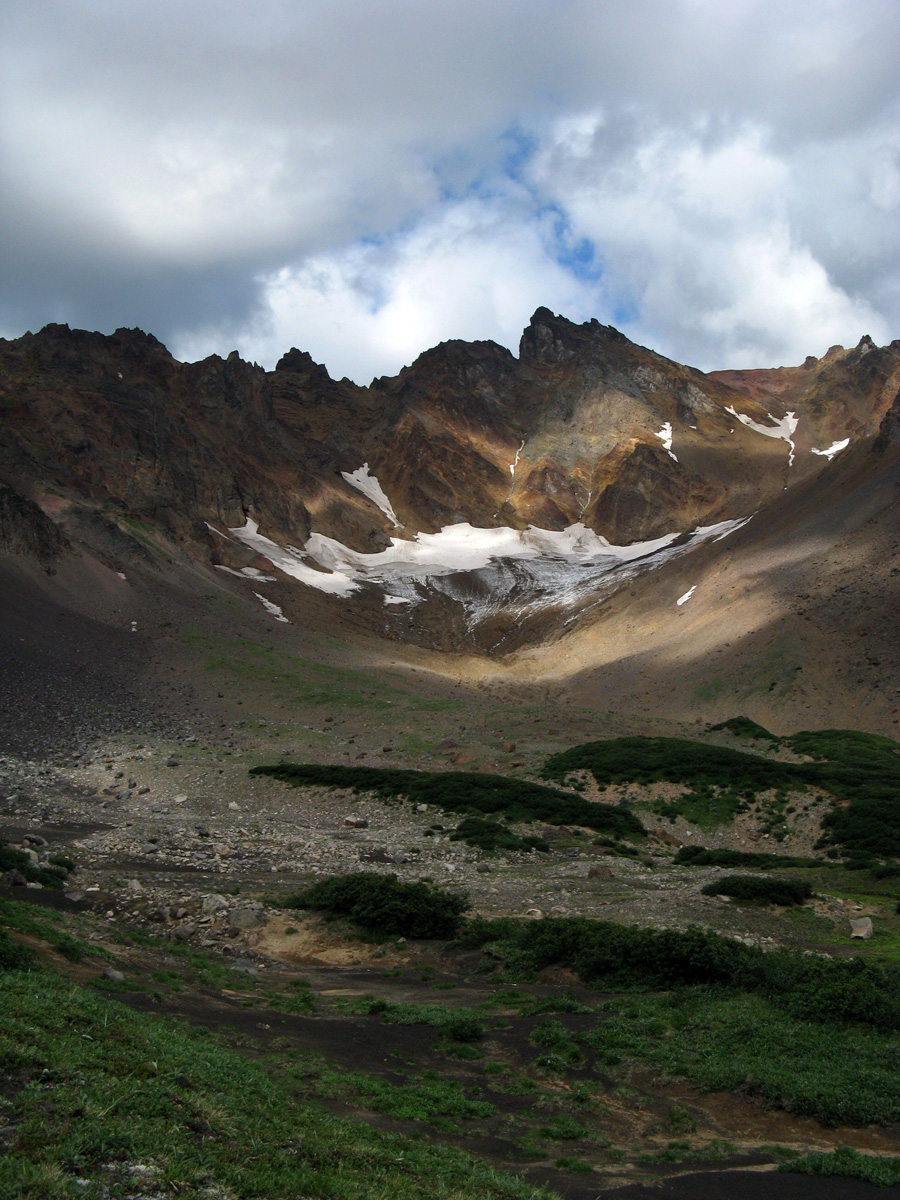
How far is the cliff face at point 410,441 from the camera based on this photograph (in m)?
107

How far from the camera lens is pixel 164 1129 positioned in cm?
666

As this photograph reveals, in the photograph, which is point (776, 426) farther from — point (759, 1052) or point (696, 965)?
point (759, 1052)

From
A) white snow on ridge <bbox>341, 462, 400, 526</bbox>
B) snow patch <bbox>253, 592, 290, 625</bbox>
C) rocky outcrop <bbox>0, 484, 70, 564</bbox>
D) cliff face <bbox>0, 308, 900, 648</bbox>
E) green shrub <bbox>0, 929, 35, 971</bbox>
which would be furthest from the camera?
white snow on ridge <bbox>341, 462, 400, 526</bbox>

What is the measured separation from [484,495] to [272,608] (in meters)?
79.4

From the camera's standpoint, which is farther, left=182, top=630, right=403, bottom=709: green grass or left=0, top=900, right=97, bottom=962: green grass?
left=182, top=630, right=403, bottom=709: green grass

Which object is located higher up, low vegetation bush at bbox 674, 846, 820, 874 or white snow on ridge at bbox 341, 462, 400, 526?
white snow on ridge at bbox 341, 462, 400, 526

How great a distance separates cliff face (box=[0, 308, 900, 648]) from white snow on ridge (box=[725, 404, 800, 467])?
673 millimetres

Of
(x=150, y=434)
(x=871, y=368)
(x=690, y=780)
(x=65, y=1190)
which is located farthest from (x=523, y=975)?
(x=871, y=368)

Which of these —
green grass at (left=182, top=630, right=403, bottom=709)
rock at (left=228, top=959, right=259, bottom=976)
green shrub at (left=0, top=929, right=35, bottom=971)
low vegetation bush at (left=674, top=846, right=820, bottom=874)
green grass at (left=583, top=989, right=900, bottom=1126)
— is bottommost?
low vegetation bush at (left=674, top=846, right=820, bottom=874)

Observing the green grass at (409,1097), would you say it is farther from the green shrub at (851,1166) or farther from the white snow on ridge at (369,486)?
the white snow on ridge at (369,486)

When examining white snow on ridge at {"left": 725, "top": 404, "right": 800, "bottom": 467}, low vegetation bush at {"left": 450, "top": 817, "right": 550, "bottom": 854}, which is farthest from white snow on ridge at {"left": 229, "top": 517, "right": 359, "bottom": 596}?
white snow on ridge at {"left": 725, "top": 404, "right": 800, "bottom": 467}

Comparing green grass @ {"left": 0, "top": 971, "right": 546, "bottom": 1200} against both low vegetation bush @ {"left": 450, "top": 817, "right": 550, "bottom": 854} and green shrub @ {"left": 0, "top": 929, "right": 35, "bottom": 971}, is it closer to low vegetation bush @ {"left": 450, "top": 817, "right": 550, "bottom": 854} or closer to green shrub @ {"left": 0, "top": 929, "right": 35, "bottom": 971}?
green shrub @ {"left": 0, "top": 929, "right": 35, "bottom": 971}

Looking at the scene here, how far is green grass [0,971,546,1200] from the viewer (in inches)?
231

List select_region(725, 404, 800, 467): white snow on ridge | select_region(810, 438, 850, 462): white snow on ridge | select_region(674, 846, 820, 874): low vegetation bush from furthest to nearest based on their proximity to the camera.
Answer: select_region(725, 404, 800, 467): white snow on ridge < select_region(810, 438, 850, 462): white snow on ridge < select_region(674, 846, 820, 874): low vegetation bush
